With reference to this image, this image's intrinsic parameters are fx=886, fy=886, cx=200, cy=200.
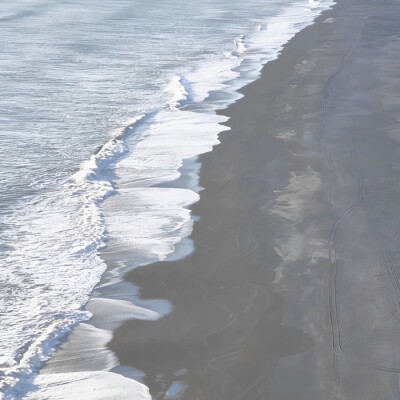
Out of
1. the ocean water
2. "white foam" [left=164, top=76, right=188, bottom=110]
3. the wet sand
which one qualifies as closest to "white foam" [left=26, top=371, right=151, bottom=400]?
the ocean water

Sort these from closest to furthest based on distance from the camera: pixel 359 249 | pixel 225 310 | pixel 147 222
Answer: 1. pixel 225 310
2. pixel 359 249
3. pixel 147 222

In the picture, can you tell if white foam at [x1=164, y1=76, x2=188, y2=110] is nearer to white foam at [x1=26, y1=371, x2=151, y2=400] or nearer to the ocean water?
the ocean water

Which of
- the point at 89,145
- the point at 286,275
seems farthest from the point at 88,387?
the point at 89,145

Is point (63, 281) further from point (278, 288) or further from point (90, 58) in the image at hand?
point (90, 58)

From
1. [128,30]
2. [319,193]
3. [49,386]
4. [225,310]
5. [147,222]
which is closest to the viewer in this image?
[49,386]

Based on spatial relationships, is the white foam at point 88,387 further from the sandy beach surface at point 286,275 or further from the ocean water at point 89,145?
the sandy beach surface at point 286,275

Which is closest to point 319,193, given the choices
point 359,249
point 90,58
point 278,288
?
point 359,249
